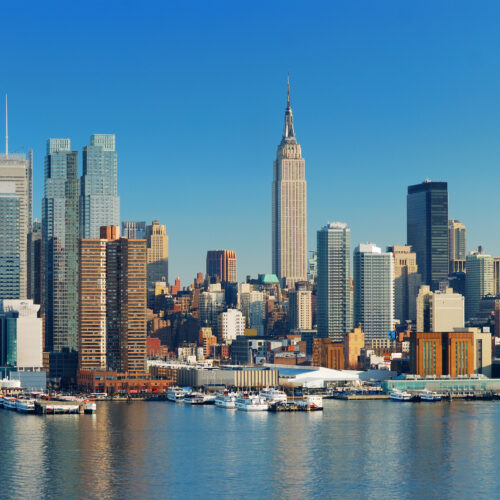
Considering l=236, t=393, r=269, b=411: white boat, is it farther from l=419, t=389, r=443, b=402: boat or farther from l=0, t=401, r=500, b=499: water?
l=419, t=389, r=443, b=402: boat

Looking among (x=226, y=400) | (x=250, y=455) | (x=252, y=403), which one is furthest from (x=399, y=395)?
(x=250, y=455)

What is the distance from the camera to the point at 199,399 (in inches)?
5709

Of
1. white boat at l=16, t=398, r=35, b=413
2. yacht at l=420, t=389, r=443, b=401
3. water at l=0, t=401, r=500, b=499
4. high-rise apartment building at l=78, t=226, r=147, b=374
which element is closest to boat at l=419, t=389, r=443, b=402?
yacht at l=420, t=389, r=443, b=401

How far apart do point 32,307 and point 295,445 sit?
8970 cm

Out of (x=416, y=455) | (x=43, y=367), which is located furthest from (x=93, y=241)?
(x=416, y=455)

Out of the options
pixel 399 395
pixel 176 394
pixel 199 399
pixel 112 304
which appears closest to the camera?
pixel 199 399

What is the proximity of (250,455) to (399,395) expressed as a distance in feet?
230

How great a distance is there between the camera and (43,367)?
6870 inches

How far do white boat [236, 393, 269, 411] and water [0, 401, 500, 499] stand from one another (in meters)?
6.68

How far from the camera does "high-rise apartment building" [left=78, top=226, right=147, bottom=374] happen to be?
168000mm

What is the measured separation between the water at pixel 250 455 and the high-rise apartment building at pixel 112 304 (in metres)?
42.2

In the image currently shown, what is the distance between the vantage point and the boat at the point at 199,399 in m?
144

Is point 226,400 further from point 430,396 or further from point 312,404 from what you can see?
point 430,396

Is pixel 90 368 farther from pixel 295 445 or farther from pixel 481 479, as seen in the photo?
pixel 481 479
